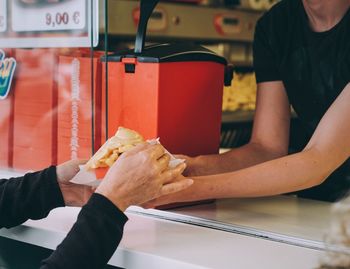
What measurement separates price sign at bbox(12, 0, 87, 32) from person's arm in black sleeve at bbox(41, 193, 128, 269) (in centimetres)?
69

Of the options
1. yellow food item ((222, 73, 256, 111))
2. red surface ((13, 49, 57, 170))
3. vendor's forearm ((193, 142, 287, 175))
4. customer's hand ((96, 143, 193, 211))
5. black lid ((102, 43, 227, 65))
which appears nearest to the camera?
customer's hand ((96, 143, 193, 211))

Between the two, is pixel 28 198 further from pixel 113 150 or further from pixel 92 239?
pixel 92 239

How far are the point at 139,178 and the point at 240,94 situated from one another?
382 centimetres

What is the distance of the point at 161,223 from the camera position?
1729 mm

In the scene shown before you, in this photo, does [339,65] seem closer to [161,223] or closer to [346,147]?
[346,147]

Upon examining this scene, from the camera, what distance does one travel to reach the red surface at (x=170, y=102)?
1.84m

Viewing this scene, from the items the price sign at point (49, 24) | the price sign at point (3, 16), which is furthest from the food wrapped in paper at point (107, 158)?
the price sign at point (3, 16)

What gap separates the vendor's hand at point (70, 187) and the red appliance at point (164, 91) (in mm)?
225

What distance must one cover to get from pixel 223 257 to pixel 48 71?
2.95 feet

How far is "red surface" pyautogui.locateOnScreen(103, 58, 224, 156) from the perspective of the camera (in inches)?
72.4

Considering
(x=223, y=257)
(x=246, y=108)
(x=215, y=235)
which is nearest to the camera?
(x=223, y=257)

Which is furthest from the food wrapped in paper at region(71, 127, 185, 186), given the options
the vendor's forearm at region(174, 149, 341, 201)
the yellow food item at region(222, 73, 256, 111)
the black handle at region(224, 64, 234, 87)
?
the yellow food item at region(222, 73, 256, 111)

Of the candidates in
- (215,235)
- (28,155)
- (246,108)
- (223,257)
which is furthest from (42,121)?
(246,108)

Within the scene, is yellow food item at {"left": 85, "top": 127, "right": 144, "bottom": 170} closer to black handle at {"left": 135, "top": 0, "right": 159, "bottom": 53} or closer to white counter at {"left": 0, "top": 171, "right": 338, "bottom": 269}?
white counter at {"left": 0, "top": 171, "right": 338, "bottom": 269}
